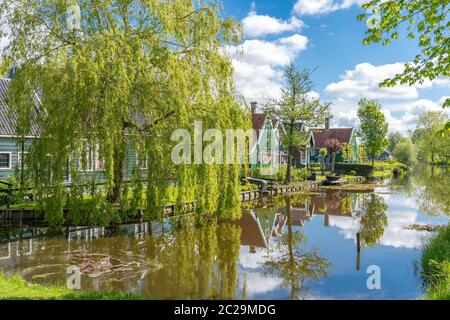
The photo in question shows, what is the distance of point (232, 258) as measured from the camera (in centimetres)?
1295

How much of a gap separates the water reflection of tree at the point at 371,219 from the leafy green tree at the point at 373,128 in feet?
94.7

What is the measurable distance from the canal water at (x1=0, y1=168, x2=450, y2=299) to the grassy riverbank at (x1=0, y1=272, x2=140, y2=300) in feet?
3.02

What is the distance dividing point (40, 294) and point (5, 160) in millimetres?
16550

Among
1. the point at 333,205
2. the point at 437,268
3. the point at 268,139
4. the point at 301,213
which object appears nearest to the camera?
the point at 437,268

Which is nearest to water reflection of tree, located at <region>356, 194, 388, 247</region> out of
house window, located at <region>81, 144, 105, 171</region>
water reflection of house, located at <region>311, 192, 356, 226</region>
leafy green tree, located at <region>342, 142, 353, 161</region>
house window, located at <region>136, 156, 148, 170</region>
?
water reflection of house, located at <region>311, 192, 356, 226</region>

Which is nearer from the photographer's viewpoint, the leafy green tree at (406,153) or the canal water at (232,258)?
the canal water at (232,258)

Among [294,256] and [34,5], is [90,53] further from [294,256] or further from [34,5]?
[294,256]

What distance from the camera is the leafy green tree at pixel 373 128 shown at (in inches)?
2275

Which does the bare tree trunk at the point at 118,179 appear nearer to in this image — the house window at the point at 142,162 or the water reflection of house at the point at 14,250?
the house window at the point at 142,162

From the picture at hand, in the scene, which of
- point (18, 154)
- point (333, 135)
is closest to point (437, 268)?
point (18, 154)

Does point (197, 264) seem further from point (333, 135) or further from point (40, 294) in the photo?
point (333, 135)

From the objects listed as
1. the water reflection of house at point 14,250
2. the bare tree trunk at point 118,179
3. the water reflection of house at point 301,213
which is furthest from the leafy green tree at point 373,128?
the water reflection of house at point 14,250

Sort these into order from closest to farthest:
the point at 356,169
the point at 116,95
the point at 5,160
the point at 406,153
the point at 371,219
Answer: the point at 116,95
the point at 371,219
the point at 5,160
the point at 356,169
the point at 406,153
